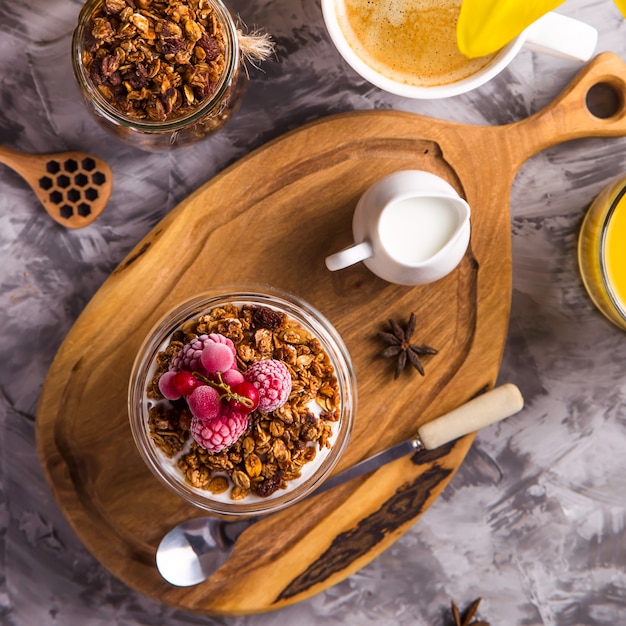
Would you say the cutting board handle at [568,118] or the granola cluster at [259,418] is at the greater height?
the cutting board handle at [568,118]

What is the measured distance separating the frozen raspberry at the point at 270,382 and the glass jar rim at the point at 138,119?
0.42 metres

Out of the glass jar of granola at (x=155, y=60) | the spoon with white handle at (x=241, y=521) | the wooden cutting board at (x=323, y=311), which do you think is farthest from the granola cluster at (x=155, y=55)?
the spoon with white handle at (x=241, y=521)

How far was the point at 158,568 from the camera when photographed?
1232 mm

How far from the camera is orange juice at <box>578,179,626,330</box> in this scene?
4.25 ft

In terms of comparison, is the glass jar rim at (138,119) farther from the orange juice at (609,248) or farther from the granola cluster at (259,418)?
the orange juice at (609,248)

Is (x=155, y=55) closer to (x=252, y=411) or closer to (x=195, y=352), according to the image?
(x=195, y=352)

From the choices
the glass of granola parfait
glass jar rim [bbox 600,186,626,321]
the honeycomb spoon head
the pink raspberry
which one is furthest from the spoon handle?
glass jar rim [bbox 600,186,626,321]

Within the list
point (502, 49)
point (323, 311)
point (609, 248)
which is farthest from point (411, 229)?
point (609, 248)

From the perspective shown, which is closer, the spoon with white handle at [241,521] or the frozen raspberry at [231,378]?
the frozen raspberry at [231,378]

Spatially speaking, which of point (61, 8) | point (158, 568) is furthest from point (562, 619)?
point (61, 8)

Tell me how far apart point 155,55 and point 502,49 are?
0.57m

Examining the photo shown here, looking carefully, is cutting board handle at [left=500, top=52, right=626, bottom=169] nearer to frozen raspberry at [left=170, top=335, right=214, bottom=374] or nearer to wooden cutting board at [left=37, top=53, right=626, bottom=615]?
wooden cutting board at [left=37, top=53, right=626, bottom=615]

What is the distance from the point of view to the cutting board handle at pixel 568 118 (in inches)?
51.1

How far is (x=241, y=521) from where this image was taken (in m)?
1.27
